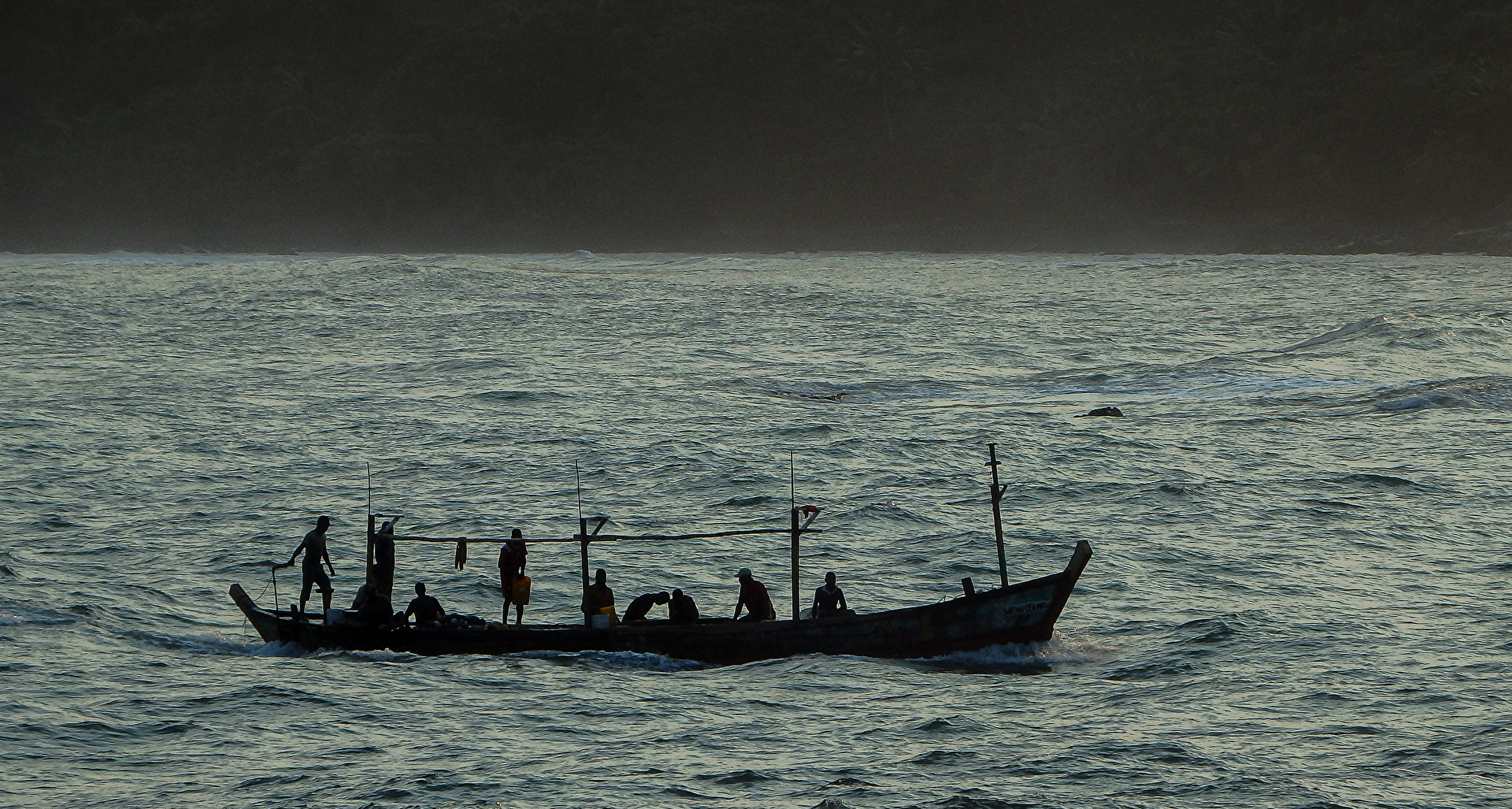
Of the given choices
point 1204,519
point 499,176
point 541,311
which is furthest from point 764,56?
point 1204,519

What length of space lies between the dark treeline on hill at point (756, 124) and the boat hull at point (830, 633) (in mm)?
78186

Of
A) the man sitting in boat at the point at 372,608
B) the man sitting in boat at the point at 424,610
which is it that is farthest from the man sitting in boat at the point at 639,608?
the man sitting in boat at the point at 372,608

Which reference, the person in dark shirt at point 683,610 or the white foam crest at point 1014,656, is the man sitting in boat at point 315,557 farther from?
the white foam crest at point 1014,656

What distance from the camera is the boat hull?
20.5 metres

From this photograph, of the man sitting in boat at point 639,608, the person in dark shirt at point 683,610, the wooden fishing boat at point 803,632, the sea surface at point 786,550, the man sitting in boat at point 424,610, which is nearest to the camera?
the sea surface at point 786,550

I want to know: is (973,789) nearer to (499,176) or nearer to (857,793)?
(857,793)

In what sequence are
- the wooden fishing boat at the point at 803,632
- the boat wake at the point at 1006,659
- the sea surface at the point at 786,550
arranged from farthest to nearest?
the boat wake at the point at 1006,659 < the wooden fishing boat at the point at 803,632 < the sea surface at the point at 786,550

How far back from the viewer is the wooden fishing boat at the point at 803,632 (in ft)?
67.3

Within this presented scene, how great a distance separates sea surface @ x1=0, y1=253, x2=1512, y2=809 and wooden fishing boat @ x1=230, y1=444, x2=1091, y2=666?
9.4 inches

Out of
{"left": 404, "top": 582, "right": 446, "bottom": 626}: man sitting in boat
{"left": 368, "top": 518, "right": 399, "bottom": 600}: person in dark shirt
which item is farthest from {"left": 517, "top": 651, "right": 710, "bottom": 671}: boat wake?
{"left": 368, "top": 518, "right": 399, "bottom": 600}: person in dark shirt

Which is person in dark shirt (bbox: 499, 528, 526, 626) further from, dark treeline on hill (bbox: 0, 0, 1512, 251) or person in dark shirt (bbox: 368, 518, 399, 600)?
dark treeline on hill (bbox: 0, 0, 1512, 251)

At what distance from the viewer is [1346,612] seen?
76.5 ft

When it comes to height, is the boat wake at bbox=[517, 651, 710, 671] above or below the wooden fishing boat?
below

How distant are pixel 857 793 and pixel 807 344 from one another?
40.7 m
